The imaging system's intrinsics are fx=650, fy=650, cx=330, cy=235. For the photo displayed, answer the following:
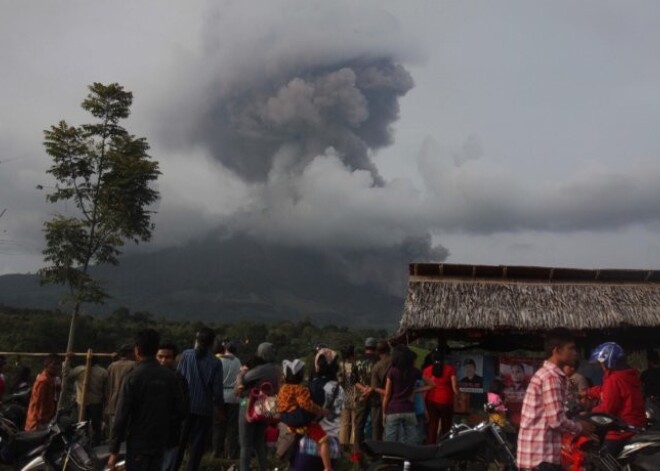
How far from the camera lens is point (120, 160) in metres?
13.4

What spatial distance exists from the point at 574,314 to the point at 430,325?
2.36 m

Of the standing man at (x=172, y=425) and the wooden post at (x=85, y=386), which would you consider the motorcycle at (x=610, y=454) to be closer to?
the standing man at (x=172, y=425)

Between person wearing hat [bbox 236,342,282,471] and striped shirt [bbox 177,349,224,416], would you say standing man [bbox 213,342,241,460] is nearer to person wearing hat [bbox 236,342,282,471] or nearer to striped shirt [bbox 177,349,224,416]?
person wearing hat [bbox 236,342,282,471]

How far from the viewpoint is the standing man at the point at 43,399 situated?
8.57 m

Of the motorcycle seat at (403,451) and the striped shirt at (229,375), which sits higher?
the striped shirt at (229,375)

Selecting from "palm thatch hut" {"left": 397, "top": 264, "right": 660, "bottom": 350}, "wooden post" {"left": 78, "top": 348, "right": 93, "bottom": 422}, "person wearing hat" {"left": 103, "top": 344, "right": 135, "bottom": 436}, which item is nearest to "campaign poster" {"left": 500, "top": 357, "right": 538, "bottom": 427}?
"palm thatch hut" {"left": 397, "top": 264, "right": 660, "bottom": 350}

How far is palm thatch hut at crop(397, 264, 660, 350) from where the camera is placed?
10.4m

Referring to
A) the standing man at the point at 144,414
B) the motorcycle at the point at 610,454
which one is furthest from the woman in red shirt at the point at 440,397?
the standing man at the point at 144,414

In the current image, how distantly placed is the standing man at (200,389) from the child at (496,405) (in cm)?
314

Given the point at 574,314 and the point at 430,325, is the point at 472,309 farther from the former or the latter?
the point at 574,314

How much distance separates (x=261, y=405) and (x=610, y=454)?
341cm

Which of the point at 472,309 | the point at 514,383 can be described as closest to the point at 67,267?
the point at 472,309

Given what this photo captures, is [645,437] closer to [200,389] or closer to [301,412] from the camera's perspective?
[301,412]

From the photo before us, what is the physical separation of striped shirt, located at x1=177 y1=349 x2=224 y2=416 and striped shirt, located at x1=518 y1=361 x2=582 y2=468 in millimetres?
3586
